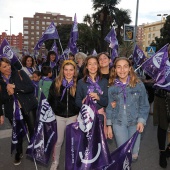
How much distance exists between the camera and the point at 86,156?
2803 millimetres

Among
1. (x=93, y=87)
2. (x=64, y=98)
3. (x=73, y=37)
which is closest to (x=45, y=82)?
(x=64, y=98)

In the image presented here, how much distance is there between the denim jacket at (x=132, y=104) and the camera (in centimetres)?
299

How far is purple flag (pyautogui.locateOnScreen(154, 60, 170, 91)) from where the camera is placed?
3546mm

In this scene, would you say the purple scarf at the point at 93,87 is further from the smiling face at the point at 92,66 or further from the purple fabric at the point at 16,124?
the purple fabric at the point at 16,124

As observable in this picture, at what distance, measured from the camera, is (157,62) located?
12.1 ft

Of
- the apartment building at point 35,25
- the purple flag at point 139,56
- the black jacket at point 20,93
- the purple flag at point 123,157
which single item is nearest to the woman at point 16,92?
the black jacket at point 20,93

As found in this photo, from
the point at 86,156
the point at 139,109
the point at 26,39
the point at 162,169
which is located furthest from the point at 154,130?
the point at 26,39

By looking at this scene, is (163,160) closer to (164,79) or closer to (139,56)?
(164,79)

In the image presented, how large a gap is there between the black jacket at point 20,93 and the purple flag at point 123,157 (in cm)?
165

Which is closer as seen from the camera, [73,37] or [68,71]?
[68,71]

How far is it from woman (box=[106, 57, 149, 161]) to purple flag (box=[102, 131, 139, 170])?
0.63 ft

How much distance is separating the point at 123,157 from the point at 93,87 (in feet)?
3.25

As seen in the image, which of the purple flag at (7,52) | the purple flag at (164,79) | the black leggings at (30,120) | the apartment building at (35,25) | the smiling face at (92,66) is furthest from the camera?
the apartment building at (35,25)

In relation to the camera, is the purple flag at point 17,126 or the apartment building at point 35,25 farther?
the apartment building at point 35,25
